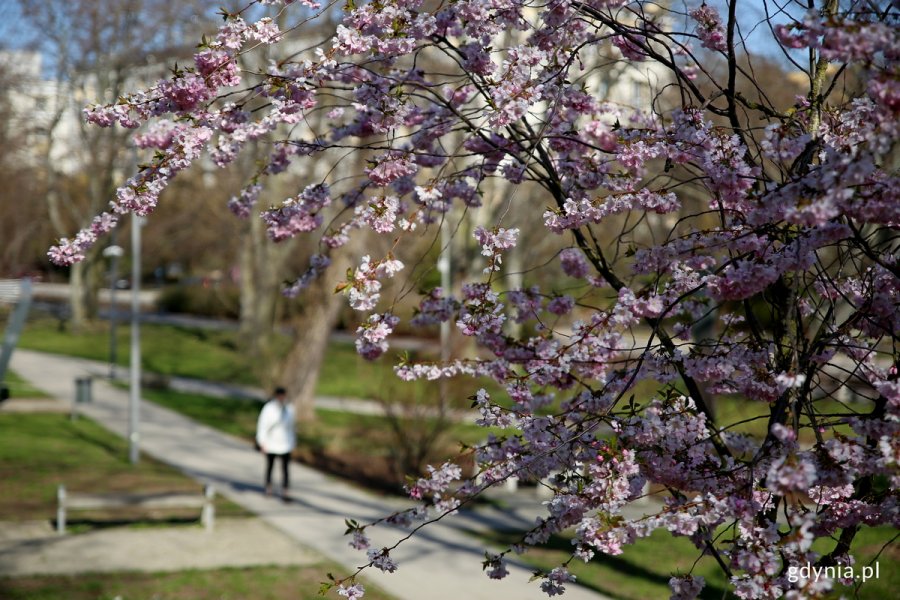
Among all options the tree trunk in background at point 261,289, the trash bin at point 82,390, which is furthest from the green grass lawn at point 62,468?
the tree trunk in background at point 261,289

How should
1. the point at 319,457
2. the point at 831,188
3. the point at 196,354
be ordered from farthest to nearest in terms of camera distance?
the point at 196,354, the point at 319,457, the point at 831,188

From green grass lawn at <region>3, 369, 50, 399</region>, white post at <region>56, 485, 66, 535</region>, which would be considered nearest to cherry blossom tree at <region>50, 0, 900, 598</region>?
white post at <region>56, 485, 66, 535</region>

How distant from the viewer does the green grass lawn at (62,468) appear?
1204 centimetres

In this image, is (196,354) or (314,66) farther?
(196,354)

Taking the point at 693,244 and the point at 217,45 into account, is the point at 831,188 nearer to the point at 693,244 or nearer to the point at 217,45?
the point at 693,244

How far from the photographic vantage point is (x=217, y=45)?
13.0 feet

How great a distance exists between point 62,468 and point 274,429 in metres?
3.70

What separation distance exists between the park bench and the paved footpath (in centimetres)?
86

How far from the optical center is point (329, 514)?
12.2 metres

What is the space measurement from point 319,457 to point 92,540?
6.33m

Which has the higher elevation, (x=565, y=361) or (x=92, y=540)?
(x=565, y=361)

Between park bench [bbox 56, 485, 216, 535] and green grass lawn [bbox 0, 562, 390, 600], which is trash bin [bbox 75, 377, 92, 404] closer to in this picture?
park bench [bbox 56, 485, 216, 535]

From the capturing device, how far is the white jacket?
12.6 metres

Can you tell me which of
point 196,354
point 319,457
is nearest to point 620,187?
point 319,457
